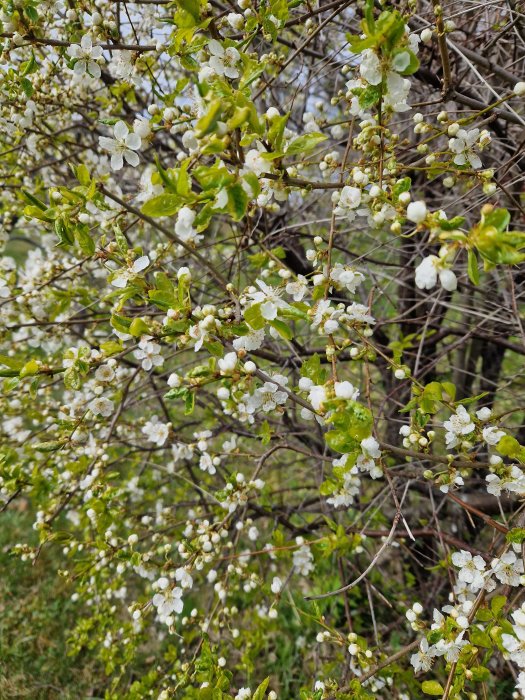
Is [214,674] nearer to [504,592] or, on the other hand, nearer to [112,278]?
[504,592]

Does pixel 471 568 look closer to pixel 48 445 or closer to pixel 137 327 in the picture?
pixel 137 327

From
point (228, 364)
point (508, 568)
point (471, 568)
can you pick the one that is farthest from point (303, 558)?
point (228, 364)

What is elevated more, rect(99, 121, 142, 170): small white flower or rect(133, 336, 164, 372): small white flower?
rect(99, 121, 142, 170): small white flower

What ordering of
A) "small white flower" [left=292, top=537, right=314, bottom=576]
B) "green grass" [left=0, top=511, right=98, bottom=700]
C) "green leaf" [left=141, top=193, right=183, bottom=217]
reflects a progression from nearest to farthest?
"green leaf" [left=141, top=193, right=183, bottom=217]
"small white flower" [left=292, top=537, right=314, bottom=576]
"green grass" [left=0, top=511, right=98, bottom=700]

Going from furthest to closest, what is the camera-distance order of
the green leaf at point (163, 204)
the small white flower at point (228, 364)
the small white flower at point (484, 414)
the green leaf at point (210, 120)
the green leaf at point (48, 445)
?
the green leaf at point (48, 445), the small white flower at point (484, 414), the small white flower at point (228, 364), the green leaf at point (163, 204), the green leaf at point (210, 120)

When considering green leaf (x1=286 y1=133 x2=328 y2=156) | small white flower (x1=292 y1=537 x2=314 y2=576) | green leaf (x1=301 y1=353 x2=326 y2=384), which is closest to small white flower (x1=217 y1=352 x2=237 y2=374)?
green leaf (x1=301 y1=353 x2=326 y2=384)

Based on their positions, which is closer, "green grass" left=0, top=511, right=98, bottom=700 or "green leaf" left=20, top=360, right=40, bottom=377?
"green leaf" left=20, top=360, right=40, bottom=377

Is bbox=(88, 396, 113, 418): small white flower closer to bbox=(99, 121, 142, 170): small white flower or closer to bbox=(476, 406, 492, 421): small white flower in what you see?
bbox=(99, 121, 142, 170): small white flower

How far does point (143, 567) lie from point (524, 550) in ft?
4.88

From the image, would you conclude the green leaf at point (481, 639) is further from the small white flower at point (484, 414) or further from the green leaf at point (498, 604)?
the small white flower at point (484, 414)

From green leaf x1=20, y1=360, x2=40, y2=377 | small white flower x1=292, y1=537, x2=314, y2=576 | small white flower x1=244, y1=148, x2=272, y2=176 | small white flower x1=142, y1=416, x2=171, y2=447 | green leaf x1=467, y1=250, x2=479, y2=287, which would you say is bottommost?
small white flower x1=292, y1=537, x2=314, y2=576

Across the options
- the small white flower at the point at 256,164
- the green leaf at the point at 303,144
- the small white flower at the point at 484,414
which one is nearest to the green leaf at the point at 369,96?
the green leaf at the point at 303,144

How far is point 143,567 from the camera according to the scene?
1.96 meters

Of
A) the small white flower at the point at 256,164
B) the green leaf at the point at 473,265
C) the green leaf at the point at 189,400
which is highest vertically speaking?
the small white flower at the point at 256,164
